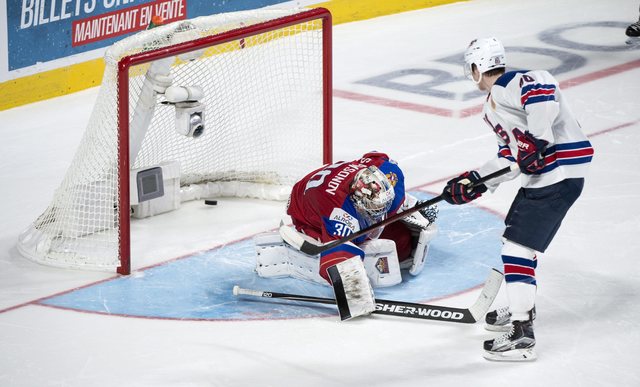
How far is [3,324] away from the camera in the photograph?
496cm

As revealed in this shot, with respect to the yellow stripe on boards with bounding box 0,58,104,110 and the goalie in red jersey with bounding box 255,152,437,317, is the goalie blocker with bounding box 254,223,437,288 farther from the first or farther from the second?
the yellow stripe on boards with bounding box 0,58,104,110

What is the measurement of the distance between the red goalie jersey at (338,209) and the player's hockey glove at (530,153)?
0.80 m

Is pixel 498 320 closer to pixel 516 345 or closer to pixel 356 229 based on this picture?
pixel 516 345

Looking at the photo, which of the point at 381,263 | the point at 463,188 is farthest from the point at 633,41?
the point at 463,188

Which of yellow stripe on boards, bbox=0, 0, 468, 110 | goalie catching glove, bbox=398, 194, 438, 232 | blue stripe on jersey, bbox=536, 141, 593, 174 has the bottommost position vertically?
goalie catching glove, bbox=398, 194, 438, 232

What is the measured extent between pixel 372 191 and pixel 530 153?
778 millimetres

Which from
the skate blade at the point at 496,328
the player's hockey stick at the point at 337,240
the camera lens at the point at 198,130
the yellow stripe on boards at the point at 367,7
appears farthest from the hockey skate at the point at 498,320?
the yellow stripe on boards at the point at 367,7

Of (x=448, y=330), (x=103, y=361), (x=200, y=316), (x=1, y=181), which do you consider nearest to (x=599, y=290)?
(x=448, y=330)

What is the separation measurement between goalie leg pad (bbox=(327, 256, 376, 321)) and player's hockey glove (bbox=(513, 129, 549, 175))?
0.77m

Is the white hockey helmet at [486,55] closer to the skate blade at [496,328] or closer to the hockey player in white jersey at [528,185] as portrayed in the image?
the hockey player in white jersey at [528,185]

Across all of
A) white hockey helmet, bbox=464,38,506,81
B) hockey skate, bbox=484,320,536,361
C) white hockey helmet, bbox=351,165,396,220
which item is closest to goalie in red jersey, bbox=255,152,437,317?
white hockey helmet, bbox=351,165,396,220

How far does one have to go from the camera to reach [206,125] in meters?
6.52

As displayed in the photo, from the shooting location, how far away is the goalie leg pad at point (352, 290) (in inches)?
192

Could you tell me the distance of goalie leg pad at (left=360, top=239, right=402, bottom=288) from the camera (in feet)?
16.8
